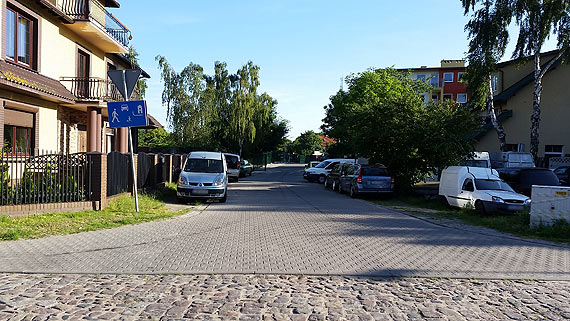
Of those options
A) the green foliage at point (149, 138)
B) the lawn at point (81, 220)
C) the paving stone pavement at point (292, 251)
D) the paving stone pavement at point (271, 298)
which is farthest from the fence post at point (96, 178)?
the green foliage at point (149, 138)

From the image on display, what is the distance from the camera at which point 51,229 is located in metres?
9.45

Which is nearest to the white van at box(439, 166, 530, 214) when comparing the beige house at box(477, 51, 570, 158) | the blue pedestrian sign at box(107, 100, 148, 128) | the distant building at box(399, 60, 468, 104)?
the blue pedestrian sign at box(107, 100, 148, 128)

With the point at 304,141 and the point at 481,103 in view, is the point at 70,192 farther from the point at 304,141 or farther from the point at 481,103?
the point at 304,141

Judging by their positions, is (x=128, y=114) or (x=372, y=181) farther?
(x=372, y=181)

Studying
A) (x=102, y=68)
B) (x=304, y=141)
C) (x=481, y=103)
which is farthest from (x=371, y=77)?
(x=304, y=141)

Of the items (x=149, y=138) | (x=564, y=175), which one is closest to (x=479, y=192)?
(x=564, y=175)

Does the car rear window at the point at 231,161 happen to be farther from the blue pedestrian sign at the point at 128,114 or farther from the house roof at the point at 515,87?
the house roof at the point at 515,87

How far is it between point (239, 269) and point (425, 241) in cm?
446

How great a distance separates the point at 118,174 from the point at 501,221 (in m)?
11.4

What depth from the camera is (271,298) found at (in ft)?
17.6

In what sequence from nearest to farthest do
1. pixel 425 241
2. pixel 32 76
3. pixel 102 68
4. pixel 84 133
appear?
pixel 425 241 < pixel 32 76 < pixel 84 133 < pixel 102 68

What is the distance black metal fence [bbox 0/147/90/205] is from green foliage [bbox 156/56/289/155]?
27.6m

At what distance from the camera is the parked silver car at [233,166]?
31172 mm

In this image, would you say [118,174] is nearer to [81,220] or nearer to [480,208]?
Result: [81,220]
